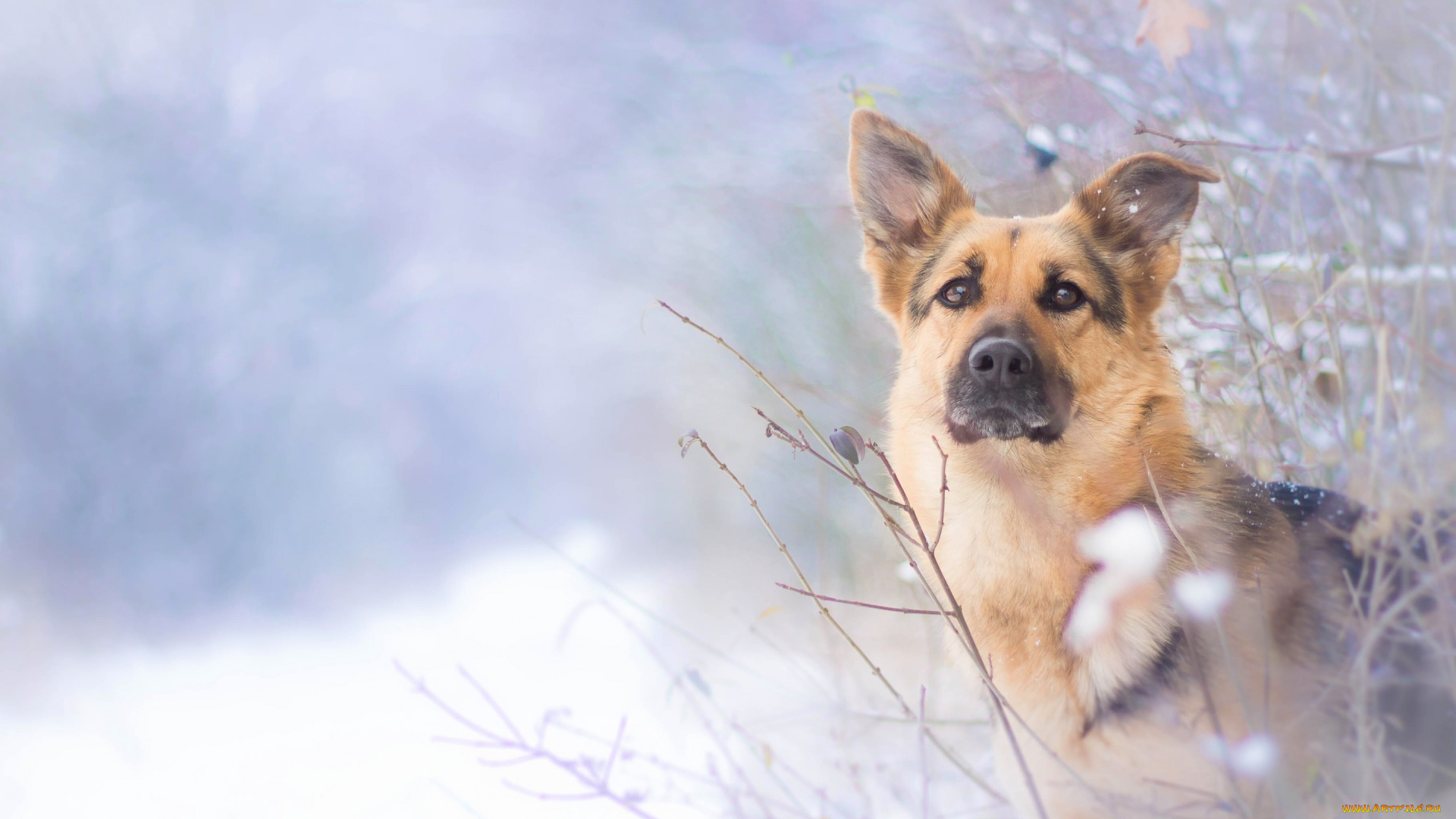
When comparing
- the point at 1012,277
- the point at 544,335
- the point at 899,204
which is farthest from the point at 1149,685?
the point at 544,335

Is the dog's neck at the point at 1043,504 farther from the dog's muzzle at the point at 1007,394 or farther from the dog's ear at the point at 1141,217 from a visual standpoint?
the dog's ear at the point at 1141,217

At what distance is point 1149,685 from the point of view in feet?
4.57

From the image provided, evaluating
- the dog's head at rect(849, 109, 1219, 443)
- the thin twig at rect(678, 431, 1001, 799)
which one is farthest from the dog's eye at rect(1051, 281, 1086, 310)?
the thin twig at rect(678, 431, 1001, 799)

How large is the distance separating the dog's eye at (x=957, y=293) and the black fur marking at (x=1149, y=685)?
0.81 meters

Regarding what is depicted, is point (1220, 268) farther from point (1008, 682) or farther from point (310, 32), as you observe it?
point (310, 32)

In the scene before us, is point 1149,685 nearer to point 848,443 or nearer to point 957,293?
point 848,443

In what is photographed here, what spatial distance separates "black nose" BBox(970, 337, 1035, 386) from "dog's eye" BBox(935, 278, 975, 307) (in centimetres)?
27

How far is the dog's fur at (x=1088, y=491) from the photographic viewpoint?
4.05 ft

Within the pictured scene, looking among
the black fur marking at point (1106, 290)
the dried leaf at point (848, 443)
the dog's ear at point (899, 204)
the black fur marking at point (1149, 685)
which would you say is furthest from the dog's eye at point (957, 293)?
the black fur marking at point (1149, 685)

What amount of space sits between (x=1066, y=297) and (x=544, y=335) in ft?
6.40

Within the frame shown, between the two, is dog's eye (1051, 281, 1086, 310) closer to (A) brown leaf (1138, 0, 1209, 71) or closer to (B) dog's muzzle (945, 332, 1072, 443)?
(B) dog's muzzle (945, 332, 1072, 443)

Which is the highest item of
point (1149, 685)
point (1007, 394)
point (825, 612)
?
point (1007, 394)

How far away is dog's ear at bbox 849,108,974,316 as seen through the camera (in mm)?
1787

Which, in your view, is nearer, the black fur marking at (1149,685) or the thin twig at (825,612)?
the thin twig at (825,612)
